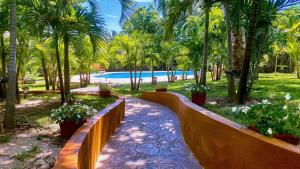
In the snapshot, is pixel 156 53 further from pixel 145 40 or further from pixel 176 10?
pixel 176 10

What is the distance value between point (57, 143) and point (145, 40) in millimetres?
14968

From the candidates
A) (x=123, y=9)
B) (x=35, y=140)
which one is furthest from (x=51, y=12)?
(x=35, y=140)

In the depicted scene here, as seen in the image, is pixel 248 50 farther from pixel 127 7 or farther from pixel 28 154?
pixel 28 154

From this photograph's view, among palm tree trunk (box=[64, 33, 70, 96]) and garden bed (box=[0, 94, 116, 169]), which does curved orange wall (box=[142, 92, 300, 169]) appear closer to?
garden bed (box=[0, 94, 116, 169])

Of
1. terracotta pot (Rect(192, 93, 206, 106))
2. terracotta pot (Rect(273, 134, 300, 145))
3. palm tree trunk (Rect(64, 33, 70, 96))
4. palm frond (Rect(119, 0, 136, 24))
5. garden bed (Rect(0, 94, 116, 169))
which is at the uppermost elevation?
palm frond (Rect(119, 0, 136, 24))

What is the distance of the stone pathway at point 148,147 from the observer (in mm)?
5223

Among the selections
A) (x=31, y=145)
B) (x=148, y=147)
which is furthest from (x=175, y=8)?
(x=31, y=145)

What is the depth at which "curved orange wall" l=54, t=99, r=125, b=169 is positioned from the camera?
3225 mm

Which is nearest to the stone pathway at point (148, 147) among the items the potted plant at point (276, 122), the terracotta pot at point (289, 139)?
the potted plant at point (276, 122)

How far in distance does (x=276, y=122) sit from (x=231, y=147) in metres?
0.74

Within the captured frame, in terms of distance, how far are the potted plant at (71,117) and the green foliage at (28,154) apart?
72cm

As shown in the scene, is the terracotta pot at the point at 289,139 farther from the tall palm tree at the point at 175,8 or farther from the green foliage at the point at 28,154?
the tall palm tree at the point at 175,8

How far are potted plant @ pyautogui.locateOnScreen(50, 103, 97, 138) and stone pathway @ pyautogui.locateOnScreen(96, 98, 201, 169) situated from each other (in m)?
0.70

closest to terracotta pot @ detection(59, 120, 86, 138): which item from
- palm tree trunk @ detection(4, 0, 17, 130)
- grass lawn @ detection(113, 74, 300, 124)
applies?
palm tree trunk @ detection(4, 0, 17, 130)
